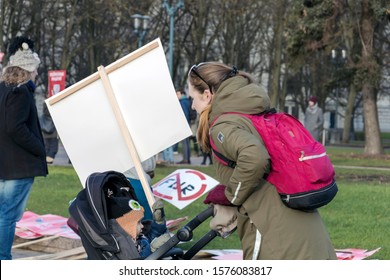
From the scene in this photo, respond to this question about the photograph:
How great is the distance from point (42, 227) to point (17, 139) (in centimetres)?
305

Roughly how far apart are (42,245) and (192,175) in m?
1.89

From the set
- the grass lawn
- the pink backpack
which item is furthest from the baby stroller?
the grass lawn

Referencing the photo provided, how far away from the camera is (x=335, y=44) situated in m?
32.1

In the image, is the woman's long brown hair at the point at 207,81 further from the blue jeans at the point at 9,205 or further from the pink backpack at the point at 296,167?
the blue jeans at the point at 9,205

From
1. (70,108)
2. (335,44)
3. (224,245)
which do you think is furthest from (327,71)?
(70,108)

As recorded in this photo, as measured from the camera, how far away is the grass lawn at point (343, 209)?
991 centimetres

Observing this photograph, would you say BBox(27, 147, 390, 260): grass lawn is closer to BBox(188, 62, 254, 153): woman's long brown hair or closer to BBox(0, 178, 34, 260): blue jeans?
BBox(0, 178, 34, 260): blue jeans

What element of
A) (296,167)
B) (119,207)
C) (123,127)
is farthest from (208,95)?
(123,127)

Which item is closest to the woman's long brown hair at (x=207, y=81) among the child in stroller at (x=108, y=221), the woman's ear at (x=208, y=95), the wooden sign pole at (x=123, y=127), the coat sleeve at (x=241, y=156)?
the woman's ear at (x=208, y=95)

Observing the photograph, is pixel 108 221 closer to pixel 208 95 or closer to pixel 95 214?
pixel 95 214

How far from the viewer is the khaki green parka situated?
425 centimetres

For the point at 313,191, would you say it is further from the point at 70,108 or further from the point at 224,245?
the point at 224,245

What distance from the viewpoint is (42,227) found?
1023 cm

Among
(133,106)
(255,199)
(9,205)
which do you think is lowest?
(9,205)
